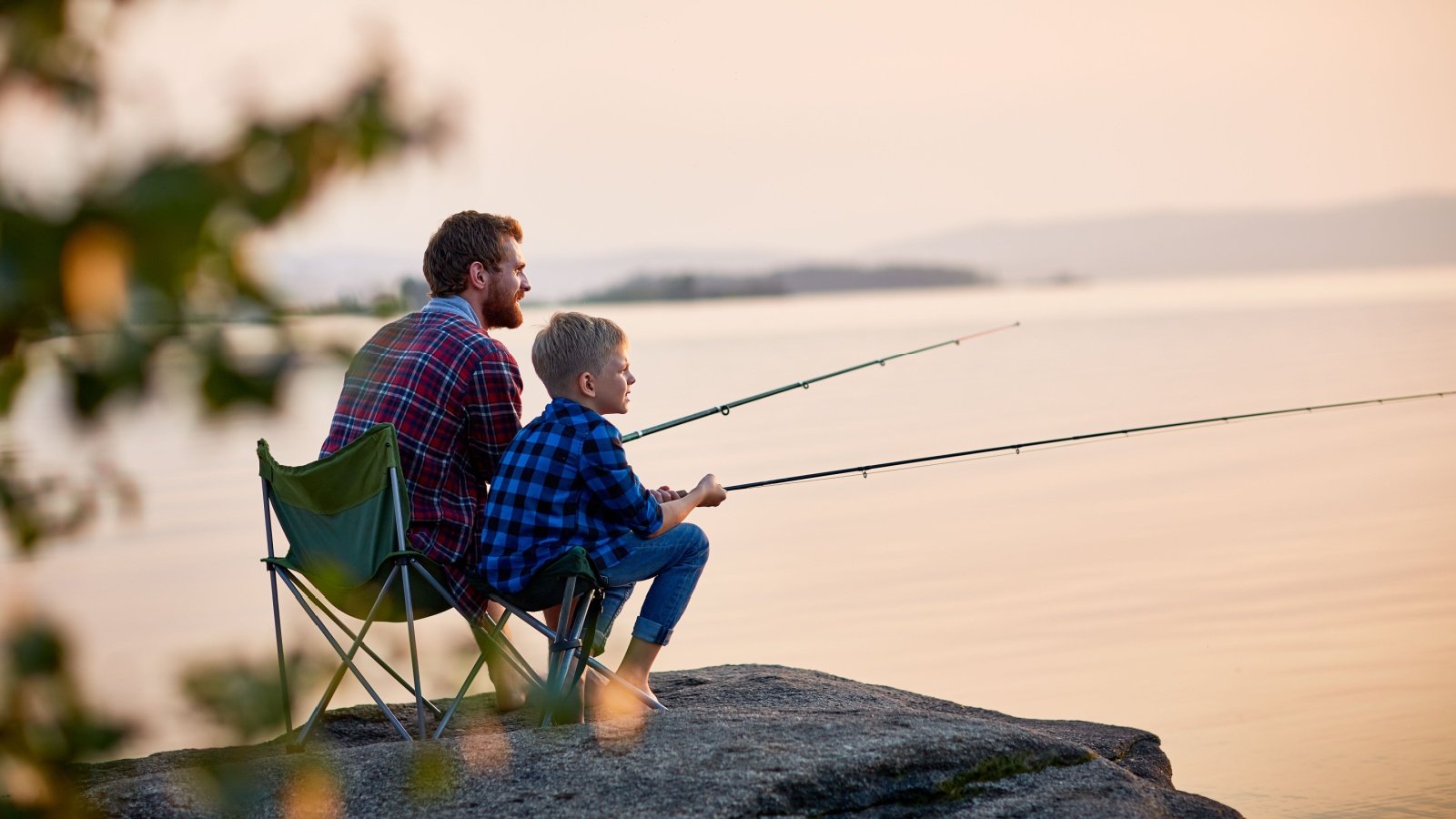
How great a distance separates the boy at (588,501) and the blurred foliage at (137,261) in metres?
2.90

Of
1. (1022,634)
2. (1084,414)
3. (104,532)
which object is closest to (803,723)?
(104,532)

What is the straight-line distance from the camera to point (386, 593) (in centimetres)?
390

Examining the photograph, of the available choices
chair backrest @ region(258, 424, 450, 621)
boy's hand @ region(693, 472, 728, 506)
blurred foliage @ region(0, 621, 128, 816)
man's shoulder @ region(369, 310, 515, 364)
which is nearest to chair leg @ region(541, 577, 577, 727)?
chair backrest @ region(258, 424, 450, 621)

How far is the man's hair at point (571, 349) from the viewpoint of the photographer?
3945mm

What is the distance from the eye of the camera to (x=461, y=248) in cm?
426

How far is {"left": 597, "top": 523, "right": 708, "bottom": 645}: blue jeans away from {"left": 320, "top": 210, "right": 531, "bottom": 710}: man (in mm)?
373

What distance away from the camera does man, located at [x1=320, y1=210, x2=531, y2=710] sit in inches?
160

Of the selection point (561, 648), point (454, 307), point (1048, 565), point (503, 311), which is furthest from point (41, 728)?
point (1048, 565)

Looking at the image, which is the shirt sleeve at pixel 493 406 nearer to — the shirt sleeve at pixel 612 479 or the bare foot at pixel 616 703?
the shirt sleeve at pixel 612 479

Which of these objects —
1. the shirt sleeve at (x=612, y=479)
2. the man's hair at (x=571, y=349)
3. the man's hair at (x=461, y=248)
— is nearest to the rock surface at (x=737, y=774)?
the shirt sleeve at (x=612, y=479)

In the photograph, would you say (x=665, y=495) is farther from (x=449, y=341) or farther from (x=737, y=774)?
(x=737, y=774)

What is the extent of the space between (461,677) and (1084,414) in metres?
15.1

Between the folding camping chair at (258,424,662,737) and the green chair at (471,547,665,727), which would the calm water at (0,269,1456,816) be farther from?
the green chair at (471,547,665,727)

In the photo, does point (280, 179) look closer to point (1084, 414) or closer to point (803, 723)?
point (803, 723)
